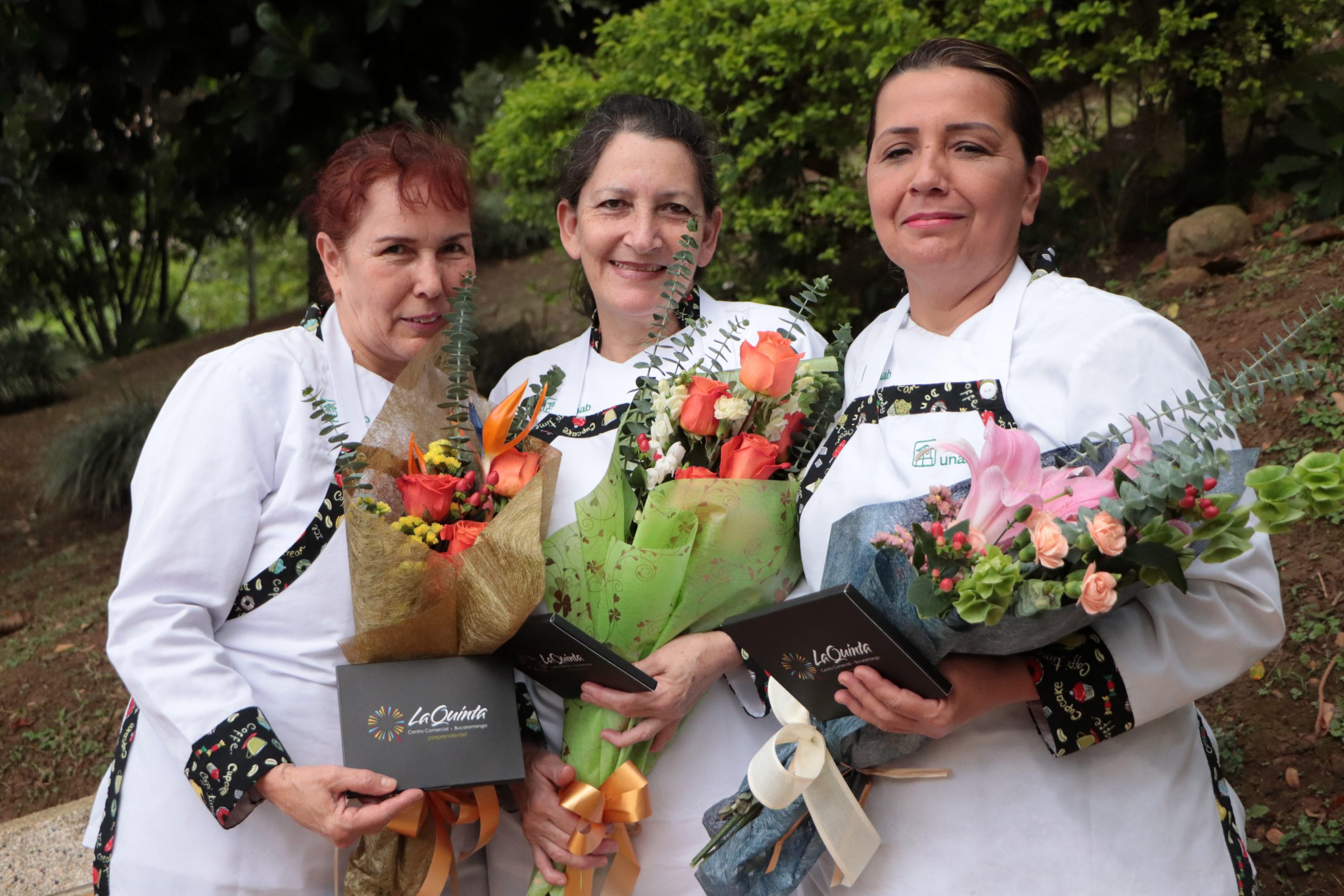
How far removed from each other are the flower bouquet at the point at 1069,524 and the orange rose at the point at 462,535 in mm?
A: 741

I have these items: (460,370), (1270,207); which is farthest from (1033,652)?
(1270,207)

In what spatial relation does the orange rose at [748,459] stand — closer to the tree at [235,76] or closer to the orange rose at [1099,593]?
the orange rose at [1099,593]

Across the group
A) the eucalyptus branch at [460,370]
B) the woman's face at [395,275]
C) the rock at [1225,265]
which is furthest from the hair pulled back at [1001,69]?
the rock at [1225,265]

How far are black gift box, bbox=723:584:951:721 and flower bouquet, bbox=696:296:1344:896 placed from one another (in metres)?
0.04

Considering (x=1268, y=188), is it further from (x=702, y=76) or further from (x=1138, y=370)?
(x=1138, y=370)

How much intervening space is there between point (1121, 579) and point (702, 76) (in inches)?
200

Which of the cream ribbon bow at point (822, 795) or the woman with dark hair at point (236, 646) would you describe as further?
the woman with dark hair at point (236, 646)

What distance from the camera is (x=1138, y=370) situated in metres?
1.79

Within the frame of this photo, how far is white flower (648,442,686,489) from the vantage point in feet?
7.13

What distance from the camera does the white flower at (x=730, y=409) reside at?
2156mm

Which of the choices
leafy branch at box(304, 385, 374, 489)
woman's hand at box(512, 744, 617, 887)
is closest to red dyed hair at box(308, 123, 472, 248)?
leafy branch at box(304, 385, 374, 489)

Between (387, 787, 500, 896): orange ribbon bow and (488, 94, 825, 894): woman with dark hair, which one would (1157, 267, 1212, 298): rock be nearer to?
(488, 94, 825, 894): woman with dark hair

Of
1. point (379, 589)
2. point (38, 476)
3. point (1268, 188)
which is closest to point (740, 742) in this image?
point (379, 589)

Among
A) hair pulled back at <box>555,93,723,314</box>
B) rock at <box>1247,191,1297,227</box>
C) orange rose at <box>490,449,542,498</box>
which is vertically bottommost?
rock at <box>1247,191,1297,227</box>
